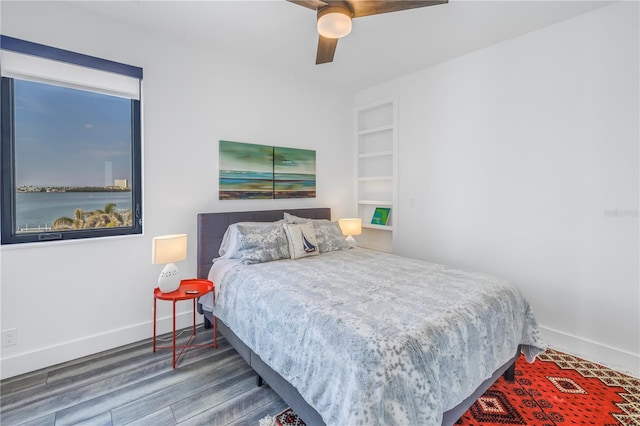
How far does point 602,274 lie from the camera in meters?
2.53

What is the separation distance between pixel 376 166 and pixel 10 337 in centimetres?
424

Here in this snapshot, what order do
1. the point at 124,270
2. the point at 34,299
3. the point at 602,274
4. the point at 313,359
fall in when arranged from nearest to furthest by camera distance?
the point at 313,359, the point at 34,299, the point at 602,274, the point at 124,270

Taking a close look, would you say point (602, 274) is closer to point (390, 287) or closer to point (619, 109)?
point (619, 109)

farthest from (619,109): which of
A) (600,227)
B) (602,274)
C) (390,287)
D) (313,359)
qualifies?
(313,359)

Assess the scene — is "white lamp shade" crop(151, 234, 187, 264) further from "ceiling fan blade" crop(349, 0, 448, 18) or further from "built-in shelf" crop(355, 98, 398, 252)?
"built-in shelf" crop(355, 98, 398, 252)

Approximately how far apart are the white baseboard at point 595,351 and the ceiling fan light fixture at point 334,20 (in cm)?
321

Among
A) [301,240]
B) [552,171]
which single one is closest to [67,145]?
[301,240]

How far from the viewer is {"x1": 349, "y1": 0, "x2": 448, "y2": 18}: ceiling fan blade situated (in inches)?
75.1

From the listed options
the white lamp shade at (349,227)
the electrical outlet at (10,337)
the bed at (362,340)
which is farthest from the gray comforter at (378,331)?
the electrical outlet at (10,337)

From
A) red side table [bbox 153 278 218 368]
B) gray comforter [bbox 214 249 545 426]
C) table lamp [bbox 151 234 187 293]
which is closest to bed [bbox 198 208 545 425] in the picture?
gray comforter [bbox 214 249 545 426]

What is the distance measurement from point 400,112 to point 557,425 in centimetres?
343

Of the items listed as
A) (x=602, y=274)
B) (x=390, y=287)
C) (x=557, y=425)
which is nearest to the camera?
(x=557, y=425)

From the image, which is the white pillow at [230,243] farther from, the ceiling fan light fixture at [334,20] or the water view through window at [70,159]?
the ceiling fan light fixture at [334,20]

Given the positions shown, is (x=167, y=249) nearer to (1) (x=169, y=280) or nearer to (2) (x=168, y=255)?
(2) (x=168, y=255)
